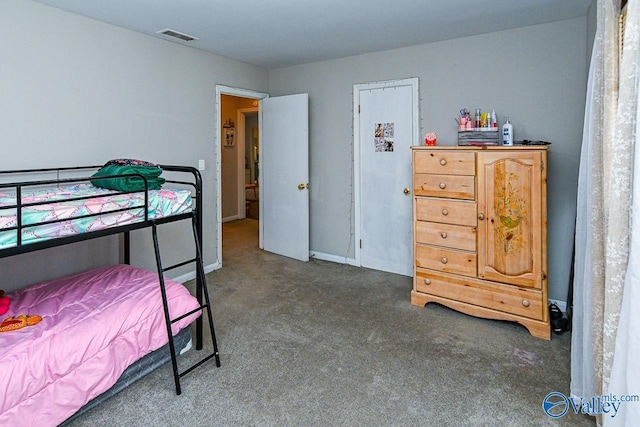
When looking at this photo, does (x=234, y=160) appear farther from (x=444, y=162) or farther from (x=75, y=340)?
(x=75, y=340)

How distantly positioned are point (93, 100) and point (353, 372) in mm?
2883

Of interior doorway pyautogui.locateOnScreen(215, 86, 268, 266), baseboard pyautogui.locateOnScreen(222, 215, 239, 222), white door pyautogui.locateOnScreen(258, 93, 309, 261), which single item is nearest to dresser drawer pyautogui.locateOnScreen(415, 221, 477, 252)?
white door pyautogui.locateOnScreen(258, 93, 309, 261)

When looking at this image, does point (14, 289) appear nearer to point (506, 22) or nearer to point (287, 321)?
point (287, 321)

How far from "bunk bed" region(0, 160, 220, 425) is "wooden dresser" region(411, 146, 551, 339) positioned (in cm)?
182

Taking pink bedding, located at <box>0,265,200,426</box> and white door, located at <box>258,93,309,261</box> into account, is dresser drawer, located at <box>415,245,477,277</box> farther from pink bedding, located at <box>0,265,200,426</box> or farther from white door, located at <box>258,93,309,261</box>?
pink bedding, located at <box>0,265,200,426</box>

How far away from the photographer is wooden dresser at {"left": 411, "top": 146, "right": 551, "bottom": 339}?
107 inches

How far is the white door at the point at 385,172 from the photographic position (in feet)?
13.0

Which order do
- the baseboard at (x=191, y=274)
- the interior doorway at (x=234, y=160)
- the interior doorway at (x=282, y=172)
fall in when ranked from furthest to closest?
the interior doorway at (x=234, y=160)
the interior doorway at (x=282, y=172)
the baseboard at (x=191, y=274)

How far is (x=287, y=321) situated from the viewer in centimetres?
300

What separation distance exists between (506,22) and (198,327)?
3.38 metres

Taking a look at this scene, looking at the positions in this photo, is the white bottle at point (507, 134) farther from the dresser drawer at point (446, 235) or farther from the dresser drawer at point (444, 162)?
the dresser drawer at point (446, 235)

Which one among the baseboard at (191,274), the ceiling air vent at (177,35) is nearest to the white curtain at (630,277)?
the ceiling air vent at (177,35)

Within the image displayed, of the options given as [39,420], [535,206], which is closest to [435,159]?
[535,206]

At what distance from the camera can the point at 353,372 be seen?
7.55 ft
